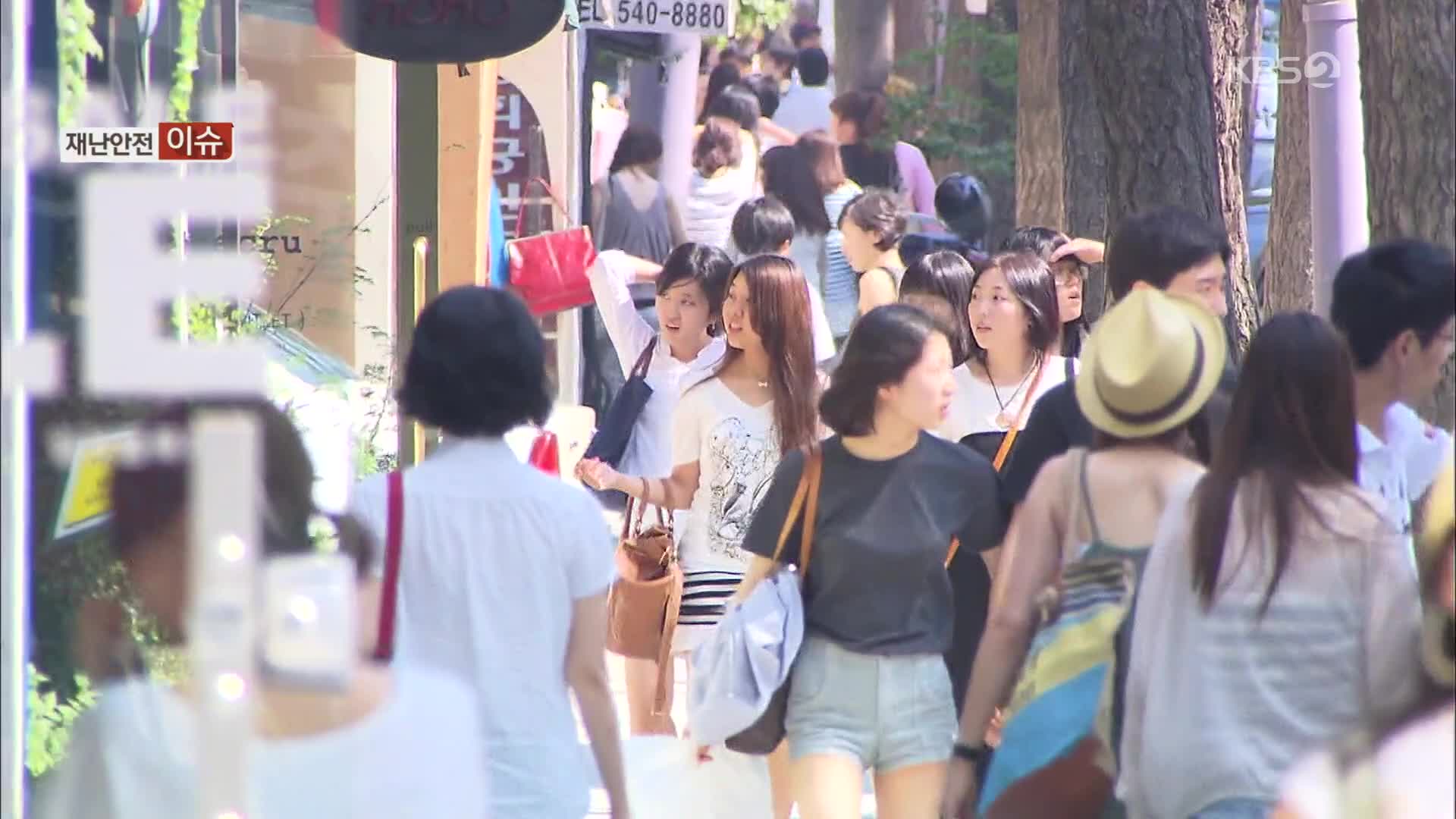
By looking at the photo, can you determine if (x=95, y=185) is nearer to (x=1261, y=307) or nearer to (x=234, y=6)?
(x=234, y=6)

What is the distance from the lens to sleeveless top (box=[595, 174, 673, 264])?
1305cm

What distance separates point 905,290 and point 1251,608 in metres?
3.21

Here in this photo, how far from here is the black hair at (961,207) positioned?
1330 centimetres

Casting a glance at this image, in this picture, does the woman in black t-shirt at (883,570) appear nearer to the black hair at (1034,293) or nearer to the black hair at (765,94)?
the black hair at (1034,293)

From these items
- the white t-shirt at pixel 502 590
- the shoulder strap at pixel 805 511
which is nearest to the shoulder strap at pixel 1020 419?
the shoulder strap at pixel 805 511

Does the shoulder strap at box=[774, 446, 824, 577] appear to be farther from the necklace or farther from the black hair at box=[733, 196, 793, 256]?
the black hair at box=[733, 196, 793, 256]

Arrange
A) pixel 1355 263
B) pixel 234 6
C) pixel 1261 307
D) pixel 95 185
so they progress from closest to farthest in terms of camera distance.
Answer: pixel 95 185 < pixel 1355 263 < pixel 234 6 < pixel 1261 307

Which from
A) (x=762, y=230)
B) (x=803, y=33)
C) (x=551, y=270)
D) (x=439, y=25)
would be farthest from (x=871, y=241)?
(x=803, y=33)

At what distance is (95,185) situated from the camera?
4.17 metres

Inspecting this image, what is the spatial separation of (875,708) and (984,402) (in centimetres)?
110

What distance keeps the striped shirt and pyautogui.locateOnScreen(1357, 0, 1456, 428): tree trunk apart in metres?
1.00

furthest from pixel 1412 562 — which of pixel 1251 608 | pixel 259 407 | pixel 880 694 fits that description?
pixel 259 407

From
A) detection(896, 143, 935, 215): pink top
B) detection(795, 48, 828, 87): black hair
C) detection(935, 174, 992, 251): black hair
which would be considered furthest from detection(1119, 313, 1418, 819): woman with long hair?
detection(795, 48, 828, 87): black hair

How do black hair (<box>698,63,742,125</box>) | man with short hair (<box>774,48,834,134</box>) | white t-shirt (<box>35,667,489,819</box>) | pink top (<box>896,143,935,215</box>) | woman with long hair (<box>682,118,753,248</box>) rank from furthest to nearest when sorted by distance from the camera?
black hair (<box>698,63,742,125</box>), man with short hair (<box>774,48,834,134</box>), pink top (<box>896,143,935,215</box>), woman with long hair (<box>682,118,753,248</box>), white t-shirt (<box>35,667,489,819</box>)
